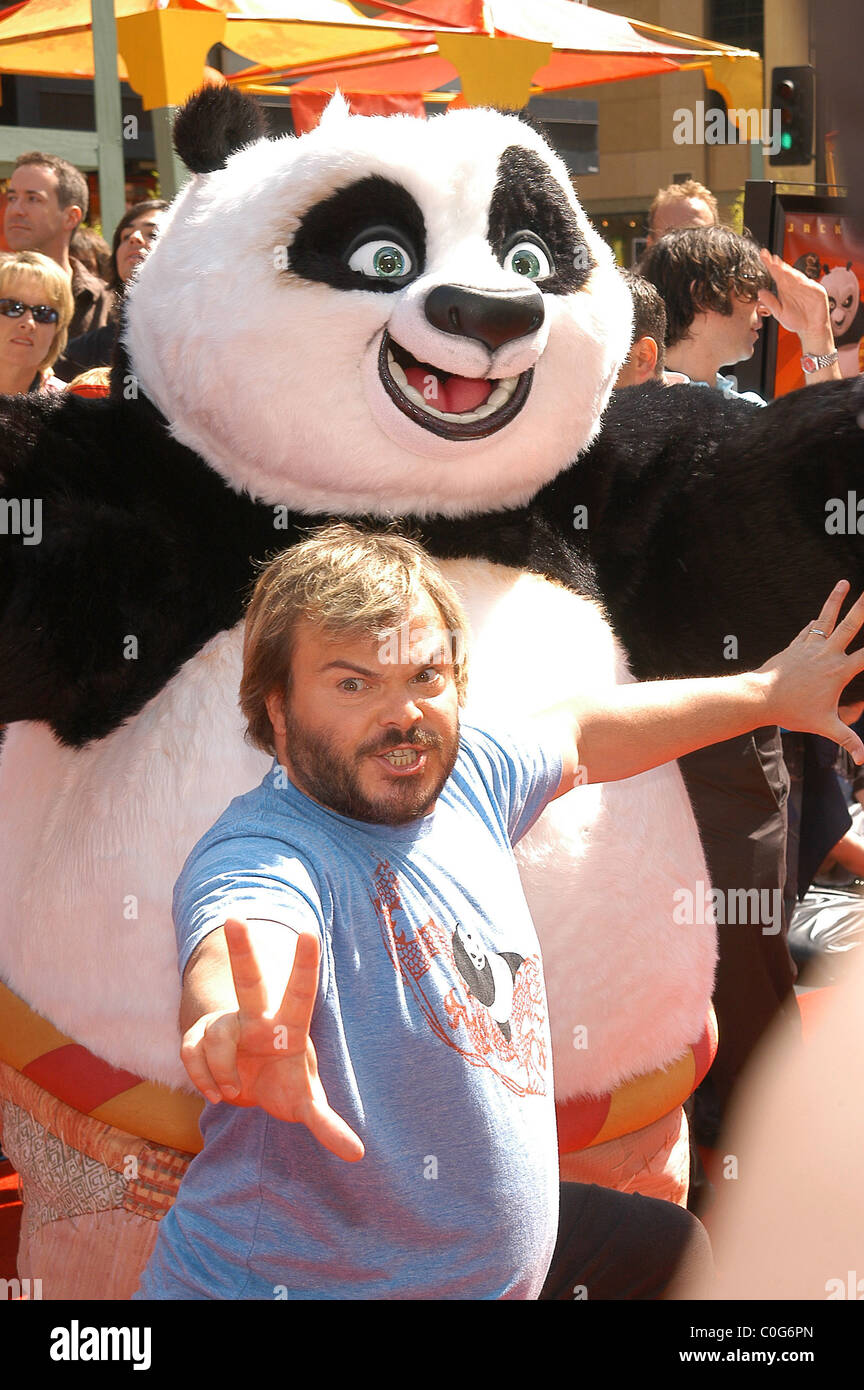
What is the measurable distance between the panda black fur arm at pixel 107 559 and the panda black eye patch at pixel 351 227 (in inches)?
12.3

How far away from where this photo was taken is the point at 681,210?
17.9ft

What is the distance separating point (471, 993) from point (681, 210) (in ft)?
15.0

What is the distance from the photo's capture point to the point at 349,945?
1453 millimetres

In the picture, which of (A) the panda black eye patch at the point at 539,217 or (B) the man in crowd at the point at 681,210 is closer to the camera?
(A) the panda black eye patch at the point at 539,217

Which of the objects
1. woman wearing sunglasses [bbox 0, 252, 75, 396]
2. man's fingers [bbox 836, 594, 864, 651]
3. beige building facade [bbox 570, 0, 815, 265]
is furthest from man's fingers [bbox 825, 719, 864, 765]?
beige building facade [bbox 570, 0, 815, 265]

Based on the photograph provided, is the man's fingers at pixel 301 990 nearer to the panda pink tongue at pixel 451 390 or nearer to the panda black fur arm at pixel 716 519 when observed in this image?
the panda pink tongue at pixel 451 390

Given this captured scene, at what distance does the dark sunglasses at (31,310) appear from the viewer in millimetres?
Answer: 3789

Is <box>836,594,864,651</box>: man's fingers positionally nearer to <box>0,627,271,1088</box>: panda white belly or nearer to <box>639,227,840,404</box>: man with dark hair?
<box>0,627,271,1088</box>: panda white belly

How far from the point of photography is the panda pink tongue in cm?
193

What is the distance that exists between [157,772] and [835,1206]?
1.08 metres

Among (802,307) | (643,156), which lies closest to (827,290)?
(802,307)

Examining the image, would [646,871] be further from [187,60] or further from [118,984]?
[187,60]

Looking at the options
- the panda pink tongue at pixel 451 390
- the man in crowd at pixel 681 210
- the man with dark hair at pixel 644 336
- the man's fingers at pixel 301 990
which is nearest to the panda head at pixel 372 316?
the panda pink tongue at pixel 451 390
